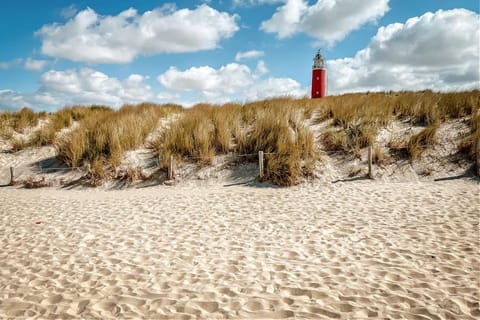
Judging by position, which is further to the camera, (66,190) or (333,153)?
(333,153)

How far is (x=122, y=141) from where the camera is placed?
448 inches

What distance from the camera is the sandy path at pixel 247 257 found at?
319 centimetres

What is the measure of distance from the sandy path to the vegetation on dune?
8.60 feet

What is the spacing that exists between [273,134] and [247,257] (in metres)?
6.58

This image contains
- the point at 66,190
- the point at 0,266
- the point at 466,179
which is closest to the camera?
the point at 0,266

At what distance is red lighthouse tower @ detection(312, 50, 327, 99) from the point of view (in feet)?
81.8

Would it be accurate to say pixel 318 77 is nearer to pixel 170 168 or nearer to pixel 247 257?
pixel 170 168

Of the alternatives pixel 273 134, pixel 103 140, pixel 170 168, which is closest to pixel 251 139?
pixel 273 134

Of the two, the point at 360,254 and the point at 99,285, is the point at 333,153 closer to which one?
the point at 360,254

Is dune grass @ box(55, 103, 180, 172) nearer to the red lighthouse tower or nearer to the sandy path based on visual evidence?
the sandy path

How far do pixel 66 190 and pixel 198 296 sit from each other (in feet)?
25.7

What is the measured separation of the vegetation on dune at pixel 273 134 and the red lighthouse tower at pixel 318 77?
39.1 feet

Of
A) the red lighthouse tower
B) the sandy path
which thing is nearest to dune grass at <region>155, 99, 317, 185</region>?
the sandy path

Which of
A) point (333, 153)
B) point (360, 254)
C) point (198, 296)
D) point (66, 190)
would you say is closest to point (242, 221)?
point (360, 254)
